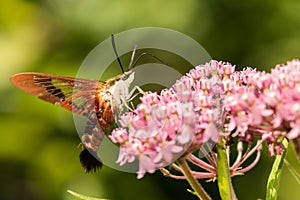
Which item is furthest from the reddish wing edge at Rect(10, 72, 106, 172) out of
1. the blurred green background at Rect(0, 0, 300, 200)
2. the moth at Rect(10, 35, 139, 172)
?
the blurred green background at Rect(0, 0, 300, 200)

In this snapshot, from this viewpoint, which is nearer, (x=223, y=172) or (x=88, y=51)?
(x=223, y=172)

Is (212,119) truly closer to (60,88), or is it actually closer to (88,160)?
(88,160)

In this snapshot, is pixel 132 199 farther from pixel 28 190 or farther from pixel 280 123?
pixel 280 123

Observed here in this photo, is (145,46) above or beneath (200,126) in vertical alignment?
above

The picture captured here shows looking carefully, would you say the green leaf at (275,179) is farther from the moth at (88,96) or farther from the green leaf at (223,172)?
the moth at (88,96)

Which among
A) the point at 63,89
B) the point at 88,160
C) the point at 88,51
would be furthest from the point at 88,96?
the point at 88,51

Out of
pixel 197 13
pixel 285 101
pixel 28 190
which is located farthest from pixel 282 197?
pixel 285 101
